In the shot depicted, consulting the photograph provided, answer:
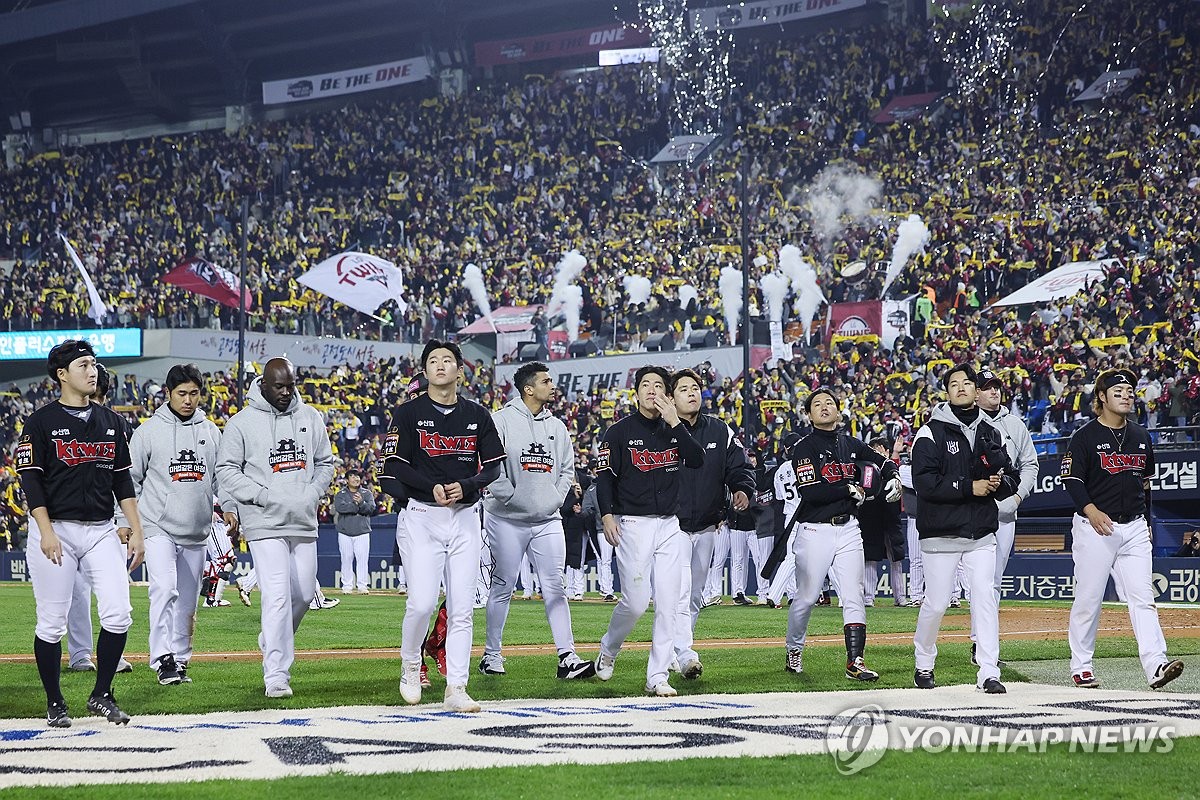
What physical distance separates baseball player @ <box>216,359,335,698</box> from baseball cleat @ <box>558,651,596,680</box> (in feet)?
6.43

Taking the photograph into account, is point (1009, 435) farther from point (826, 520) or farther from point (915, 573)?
point (915, 573)

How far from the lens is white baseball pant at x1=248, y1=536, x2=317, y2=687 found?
9.48 m

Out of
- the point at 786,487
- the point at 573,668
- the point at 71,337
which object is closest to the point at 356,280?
the point at 71,337

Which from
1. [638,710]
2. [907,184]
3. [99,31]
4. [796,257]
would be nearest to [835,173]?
[907,184]

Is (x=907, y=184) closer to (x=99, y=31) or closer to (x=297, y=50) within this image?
(x=297, y=50)

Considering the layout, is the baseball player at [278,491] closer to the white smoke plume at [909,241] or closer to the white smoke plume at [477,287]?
the white smoke plume at [909,241]

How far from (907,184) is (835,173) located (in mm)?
2767

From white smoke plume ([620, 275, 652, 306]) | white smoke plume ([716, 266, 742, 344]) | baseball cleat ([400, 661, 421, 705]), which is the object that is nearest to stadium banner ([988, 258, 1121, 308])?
white smoke plume ([716, 266, 742, 344])

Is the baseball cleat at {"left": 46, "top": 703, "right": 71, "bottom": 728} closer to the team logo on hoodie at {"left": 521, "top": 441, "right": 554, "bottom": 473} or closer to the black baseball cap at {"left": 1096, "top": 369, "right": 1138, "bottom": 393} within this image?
the team logo on hoodie at {"left": 521, "top": 441, "right": 554, "bottom": 473}

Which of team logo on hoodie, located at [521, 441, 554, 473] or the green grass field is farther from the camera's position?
team logo on hoodie, located at [521, 441, 554, 473]

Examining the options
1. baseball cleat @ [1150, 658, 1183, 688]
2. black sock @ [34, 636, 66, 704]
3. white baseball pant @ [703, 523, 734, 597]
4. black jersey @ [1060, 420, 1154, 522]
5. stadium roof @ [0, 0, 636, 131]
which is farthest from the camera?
stadium roof @ [0, 0, 636, 131]

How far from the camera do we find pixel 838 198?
41.6 meters

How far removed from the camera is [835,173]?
4272 centimetres

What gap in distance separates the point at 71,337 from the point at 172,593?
37075mm
